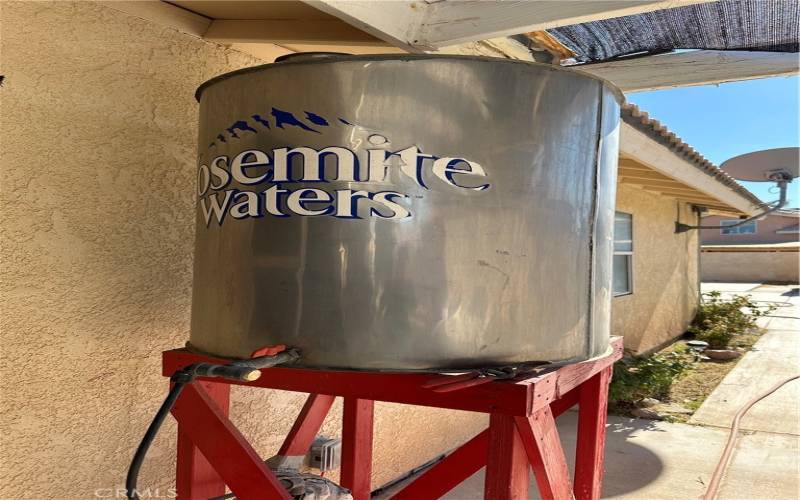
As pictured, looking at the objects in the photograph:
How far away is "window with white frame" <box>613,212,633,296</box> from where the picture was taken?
949cm

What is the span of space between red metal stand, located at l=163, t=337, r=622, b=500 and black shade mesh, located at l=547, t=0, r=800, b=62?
1.72 meters

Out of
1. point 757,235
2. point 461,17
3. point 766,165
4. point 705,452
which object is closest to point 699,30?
point 461,17

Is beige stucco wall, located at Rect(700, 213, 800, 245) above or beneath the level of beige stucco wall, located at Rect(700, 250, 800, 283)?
above

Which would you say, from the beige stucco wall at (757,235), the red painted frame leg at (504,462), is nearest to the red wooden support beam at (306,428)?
the red painted frame leg at (504,462)

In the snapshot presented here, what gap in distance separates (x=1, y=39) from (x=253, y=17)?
3.33 feet

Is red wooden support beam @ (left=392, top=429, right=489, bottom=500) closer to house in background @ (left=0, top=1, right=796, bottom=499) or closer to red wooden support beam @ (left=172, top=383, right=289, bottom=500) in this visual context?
red wooden support beam @ (left=172, top=383, right=289, bottom=500)

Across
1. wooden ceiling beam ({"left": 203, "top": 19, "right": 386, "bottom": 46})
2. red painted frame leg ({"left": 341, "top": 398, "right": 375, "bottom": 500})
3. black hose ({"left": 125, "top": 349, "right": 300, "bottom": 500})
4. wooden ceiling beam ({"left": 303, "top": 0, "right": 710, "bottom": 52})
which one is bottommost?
red painted frame leg ({"left": 341, "top": 398, "right": 375, "bottom": 500})

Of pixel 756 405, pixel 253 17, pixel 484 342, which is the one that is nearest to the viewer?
pixel 484 342

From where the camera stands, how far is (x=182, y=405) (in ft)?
7.47

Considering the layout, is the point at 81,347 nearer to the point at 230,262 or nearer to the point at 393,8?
the point at 230,262

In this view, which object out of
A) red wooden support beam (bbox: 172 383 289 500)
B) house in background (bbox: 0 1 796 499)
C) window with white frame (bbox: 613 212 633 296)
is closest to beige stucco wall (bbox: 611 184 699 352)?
window with white frame (bbox: 613 212 633 296)

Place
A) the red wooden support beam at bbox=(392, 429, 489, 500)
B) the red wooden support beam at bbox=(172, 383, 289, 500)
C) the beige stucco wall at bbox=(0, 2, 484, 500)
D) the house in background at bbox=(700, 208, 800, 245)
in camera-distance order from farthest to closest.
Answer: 1. the house in background at bbox=(700, 208, 800, 245)
2. the red wooden support beam at bbox=(392, 429, 489, 500)
3. the beige stucco wall at bbox=(0, 2, 484, 500)
4. the red wooden support beam at bbox=(172, 383, 289, 500)

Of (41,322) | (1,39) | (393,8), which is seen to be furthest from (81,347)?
(393,8)

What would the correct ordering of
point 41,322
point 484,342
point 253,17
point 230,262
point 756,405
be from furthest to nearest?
point 756,405
point 253,17
point 41,322
point 230,262
point 484,342
